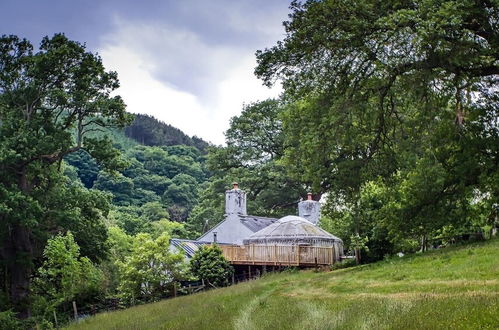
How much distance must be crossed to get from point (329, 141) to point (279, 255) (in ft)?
63.6

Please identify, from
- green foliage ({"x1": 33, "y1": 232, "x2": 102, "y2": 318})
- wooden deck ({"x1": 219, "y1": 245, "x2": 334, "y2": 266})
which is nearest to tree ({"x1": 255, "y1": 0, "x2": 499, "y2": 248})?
green foliage ({"x1": 33, "y1": 232, "x2": 102, "y2": 318})

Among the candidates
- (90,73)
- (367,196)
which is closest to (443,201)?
(367,196)

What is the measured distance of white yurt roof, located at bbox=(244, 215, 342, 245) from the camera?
114 feet

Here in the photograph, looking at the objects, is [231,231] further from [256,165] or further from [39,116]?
[39,116]

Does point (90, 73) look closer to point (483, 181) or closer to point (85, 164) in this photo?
point (483, 181)

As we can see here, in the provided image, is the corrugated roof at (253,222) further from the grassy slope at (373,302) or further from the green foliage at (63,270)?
the green foliage at (63,270)

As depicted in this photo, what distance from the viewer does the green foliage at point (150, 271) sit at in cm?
2886

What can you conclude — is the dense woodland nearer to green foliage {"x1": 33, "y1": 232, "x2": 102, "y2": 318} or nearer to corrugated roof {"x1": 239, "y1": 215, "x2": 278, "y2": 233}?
green foliage {"x1": 33, "y1": 232, "x2": 102, "y2": 318}

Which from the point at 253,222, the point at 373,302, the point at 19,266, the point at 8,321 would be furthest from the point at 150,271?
the point at 373,302

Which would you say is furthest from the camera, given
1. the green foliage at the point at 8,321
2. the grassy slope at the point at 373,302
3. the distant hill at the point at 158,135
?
the distant hill at the point at 158,135

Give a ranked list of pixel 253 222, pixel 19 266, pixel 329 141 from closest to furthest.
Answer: pixel 329 141 < pixel 19 266 < pixel 253 222

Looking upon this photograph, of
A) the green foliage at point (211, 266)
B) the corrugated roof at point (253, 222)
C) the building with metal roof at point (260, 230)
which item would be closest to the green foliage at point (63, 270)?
the green foliage at point (211, 266)

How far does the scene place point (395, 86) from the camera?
14.3m

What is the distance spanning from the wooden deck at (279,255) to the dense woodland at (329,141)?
2218mm
